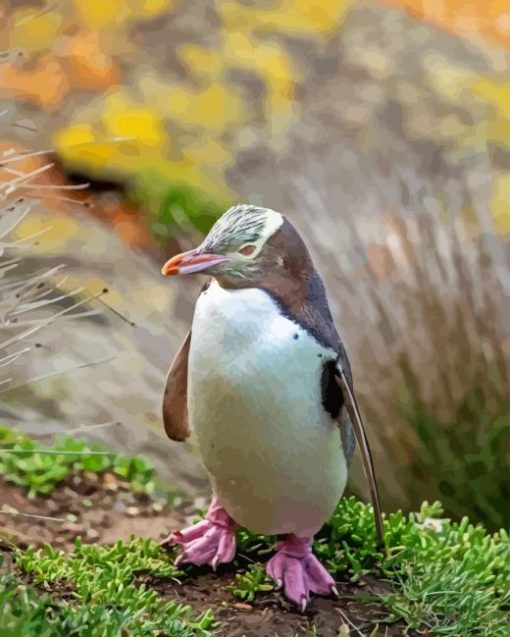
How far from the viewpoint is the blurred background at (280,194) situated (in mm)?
2008

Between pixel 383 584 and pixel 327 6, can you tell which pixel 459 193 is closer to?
pixel 327 6

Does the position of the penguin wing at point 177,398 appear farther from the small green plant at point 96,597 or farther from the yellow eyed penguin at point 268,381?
the small green plant at point 96,597

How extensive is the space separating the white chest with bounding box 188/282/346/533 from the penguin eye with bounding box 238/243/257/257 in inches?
1.8

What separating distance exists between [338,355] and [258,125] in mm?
1524

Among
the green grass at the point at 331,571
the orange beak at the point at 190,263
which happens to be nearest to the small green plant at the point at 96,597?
the green grass at the point at 331,571

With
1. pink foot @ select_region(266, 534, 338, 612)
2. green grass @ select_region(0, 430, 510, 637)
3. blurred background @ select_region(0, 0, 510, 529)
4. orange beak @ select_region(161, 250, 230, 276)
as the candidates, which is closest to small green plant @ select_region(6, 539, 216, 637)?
green grass @ select_region(0, 430, 510, 637)

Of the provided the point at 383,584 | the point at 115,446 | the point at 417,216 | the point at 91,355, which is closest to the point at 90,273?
the point at 91,355

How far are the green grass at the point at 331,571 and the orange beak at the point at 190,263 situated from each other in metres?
0.40

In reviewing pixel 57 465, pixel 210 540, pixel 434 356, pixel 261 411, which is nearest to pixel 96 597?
pixel 210 540

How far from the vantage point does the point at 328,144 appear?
2691 mm

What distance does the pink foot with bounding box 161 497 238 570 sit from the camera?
1.46 metres

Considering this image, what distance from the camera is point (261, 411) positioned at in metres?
1.27

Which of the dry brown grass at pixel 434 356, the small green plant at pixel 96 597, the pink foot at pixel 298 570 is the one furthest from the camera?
the dry brown grass at pixel 434 356

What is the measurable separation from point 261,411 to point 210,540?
0.94ft
